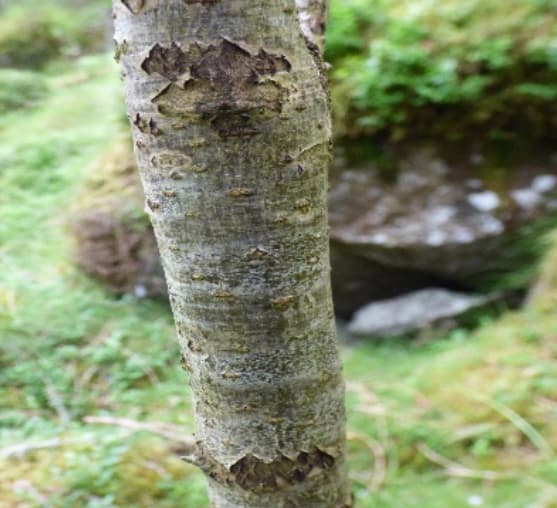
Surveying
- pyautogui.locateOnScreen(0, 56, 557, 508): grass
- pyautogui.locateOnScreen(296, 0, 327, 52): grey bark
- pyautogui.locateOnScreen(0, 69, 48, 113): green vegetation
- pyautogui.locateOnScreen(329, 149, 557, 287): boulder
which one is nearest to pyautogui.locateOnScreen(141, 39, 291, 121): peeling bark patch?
pyautogui.locateOnScreen(296, 0, 327, 52): grey bark

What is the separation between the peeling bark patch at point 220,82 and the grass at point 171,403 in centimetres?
150

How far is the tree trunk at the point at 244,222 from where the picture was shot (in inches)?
24.1

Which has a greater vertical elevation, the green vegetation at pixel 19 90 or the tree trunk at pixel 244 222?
the green vegetation at pixel 19 90

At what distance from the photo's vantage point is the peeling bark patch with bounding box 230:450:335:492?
84 cm

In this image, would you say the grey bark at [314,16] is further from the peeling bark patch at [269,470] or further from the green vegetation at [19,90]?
the green vegetation at [19,90]

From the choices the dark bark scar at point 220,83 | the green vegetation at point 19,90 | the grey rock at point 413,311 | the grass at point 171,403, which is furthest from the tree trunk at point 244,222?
the green vegetation at point 19,90

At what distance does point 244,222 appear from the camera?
26.6 inches

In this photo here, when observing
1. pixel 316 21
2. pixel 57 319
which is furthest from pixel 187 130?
pixel 57 319

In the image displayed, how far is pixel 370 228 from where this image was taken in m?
3.38

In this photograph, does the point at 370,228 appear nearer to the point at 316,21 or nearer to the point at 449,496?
the point at 449,496

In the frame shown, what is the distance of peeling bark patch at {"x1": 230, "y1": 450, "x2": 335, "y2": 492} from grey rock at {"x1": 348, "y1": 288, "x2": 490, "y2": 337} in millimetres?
2532

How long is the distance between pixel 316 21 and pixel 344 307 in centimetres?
294

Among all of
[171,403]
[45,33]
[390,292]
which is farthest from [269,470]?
[45,33]

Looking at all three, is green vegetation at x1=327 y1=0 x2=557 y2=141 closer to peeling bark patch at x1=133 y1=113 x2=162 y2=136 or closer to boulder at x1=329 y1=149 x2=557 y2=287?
boulder at x1=329 y1=149 x2=557 y2=287
